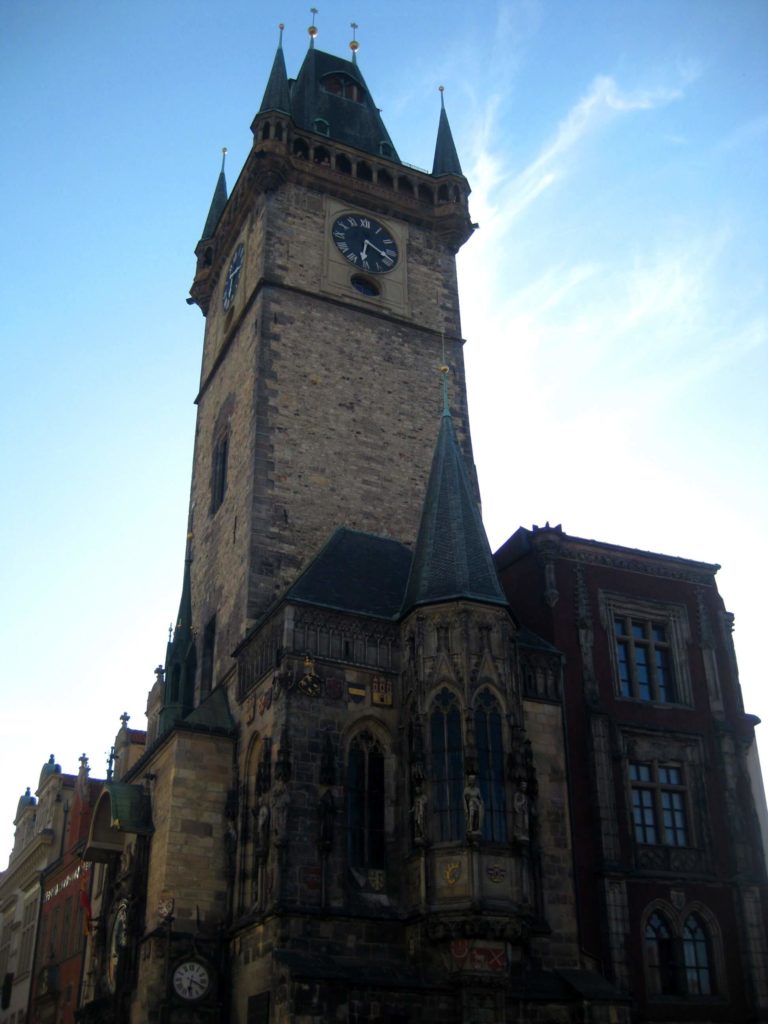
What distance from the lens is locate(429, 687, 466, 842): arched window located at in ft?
68.5

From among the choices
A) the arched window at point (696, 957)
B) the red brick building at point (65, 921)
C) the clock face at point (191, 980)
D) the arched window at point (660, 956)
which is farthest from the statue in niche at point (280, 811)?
the red brick building at point (65, 921)

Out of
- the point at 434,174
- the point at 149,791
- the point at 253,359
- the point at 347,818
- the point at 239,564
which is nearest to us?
the point at 347,818

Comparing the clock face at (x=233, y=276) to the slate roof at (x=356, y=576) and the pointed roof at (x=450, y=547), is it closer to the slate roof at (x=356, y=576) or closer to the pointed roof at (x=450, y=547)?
the slate roof at (x=356, y=576)

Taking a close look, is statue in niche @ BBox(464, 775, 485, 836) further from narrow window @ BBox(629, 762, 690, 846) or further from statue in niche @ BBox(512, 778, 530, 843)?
narrow window @ BBox(629, 762, 690, 846)

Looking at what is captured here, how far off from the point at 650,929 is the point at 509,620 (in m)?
7.05

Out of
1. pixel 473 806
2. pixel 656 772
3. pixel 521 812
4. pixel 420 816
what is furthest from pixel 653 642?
pixel 420 816

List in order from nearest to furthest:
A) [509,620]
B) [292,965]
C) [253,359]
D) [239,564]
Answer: [292,965] < [509,620] < [239,564] < [253,359]

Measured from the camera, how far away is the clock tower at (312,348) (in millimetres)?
28484

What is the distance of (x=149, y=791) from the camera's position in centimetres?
2520

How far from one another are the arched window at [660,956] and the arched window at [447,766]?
5533 millimetres

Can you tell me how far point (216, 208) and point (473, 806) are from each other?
26.4 m

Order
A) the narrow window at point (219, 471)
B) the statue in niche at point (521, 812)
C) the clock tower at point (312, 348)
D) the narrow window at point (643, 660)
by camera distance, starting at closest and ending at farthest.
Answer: the statue in niche at point (521, 812) → the narrow window at point (643, 660) → the clock tower at point (312, 348) → the narrow window at point (219, 471)

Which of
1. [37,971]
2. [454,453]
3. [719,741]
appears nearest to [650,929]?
[719,741]

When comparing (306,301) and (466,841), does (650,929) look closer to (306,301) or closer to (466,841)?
(466,841)
